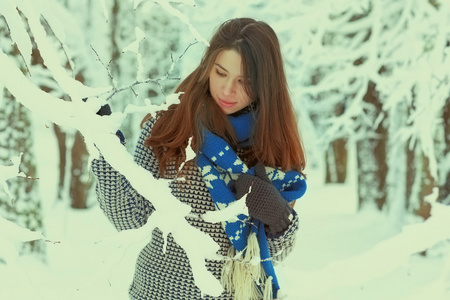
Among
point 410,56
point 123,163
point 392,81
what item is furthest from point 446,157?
point 123,163

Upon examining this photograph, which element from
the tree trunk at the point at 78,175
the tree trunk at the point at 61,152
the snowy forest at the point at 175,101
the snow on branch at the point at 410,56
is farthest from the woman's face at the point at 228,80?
the tree trunk at the point at 61,152

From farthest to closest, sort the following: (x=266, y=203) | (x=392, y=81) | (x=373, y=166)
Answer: (x=373, y=166)
(x=392, y=81)
(x=266, y=203)

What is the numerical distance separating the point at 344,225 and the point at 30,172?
15.8ft

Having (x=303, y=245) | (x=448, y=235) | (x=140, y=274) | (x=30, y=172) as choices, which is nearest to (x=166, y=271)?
(x=140, y=274)

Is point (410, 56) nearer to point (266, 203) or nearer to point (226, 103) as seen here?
point (226, 103)

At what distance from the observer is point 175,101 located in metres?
1.16

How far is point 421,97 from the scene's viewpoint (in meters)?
4.79

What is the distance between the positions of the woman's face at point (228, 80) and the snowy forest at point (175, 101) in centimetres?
20

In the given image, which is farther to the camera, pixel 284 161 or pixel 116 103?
pixel 116 103

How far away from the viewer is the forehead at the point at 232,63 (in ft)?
6.55

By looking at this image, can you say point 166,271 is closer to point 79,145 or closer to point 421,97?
point 421,97

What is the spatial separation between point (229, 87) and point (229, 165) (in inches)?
10.5

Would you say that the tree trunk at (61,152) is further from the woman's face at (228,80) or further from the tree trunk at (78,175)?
the woman's face at (228,80)

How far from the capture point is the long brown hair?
1993 mm
